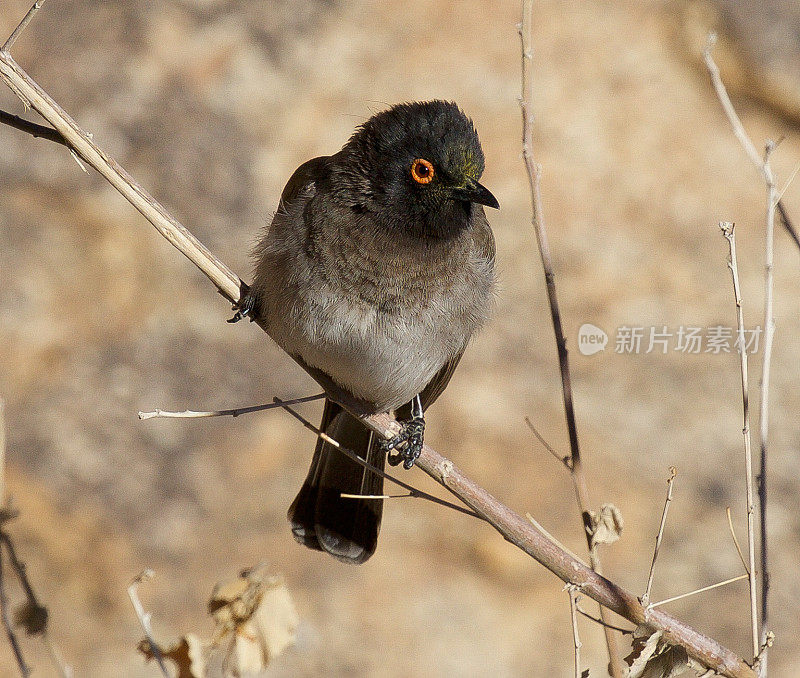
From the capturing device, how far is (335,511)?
3.47 m

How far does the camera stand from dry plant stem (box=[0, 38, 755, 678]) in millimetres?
2025

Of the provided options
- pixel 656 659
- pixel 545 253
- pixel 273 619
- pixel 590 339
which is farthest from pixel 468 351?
pixel 656 659

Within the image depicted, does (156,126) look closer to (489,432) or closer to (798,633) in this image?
(489,432)

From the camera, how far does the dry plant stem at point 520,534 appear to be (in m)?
2.03

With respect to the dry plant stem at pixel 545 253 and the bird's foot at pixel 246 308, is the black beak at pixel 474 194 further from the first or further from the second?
the bird's foot at pixel 246 308

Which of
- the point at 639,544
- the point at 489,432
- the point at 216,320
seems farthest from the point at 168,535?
the point at 639,544

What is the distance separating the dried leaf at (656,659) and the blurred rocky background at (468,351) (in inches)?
115

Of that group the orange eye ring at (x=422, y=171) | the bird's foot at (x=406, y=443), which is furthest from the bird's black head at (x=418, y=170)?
the bird's foot at (x=406, y=443)

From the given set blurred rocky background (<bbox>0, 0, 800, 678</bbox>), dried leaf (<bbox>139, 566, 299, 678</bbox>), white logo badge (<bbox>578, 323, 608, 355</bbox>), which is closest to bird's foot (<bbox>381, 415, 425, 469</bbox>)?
dried leaf (<bbox>139, 566, 299, 678</bbox>)

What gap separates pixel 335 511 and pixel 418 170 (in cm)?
147

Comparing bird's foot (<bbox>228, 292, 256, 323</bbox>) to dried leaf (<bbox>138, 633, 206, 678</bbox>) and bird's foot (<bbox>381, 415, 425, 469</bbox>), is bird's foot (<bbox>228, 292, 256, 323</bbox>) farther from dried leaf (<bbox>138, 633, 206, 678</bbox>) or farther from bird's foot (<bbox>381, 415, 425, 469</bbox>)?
dried leaf (<bbox>138, 633, 206, 678</bbox>)

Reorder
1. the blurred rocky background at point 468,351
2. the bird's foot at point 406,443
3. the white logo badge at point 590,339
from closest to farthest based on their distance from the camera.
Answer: the bird's foot at point 406,443
the blurred rocky background at point 468,351
the white logo badge at point 590,339

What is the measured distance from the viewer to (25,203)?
5000mm

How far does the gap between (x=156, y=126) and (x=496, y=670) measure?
394 centimetres
